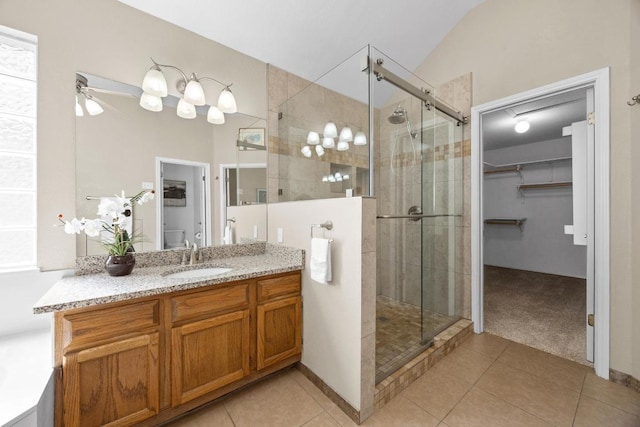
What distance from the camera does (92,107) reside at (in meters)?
1.66

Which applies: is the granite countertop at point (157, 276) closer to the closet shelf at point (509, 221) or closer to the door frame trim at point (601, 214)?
the door frame trim at point (601, 214)

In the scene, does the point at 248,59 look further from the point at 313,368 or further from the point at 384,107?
the point at 313,368

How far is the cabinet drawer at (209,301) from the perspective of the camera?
4.67 feet

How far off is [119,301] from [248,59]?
2.14m

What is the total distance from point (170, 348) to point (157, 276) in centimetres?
45

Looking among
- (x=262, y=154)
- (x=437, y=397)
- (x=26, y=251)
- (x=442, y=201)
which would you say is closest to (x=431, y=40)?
(x=442, y=201)

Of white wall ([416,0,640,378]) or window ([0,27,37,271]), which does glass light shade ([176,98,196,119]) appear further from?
white wall ([416,0,640,378])

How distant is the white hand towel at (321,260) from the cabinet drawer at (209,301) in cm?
45

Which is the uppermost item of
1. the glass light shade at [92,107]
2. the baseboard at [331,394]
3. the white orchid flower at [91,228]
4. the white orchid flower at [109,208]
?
the glass light shade at [92,107]

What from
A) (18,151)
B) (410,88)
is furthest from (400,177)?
(18,151)

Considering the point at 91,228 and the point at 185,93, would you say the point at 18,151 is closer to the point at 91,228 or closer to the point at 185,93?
the point at 91,228

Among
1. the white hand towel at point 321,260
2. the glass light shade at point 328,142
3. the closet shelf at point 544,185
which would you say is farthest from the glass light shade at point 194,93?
the closet shelf at point 544,185

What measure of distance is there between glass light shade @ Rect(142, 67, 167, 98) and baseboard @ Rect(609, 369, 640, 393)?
377 centimetres

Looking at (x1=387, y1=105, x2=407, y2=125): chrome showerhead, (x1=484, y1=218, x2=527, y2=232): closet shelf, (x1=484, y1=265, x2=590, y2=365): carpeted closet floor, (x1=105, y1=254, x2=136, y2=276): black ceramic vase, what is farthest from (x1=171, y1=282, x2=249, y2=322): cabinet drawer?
(x1=484, y1=218, x2=527, y2=232): closet shelf
